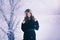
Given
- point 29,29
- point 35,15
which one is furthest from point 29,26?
point 35,15

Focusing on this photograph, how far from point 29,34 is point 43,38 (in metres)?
0.35

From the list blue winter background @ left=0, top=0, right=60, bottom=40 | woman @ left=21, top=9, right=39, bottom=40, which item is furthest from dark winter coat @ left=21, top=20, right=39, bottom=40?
blue winter background @ left=0, top=0, right=60, bottom=40

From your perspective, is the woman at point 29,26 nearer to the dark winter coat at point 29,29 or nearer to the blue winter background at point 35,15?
the dark winter coat at point 29,29

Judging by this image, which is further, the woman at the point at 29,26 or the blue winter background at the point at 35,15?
the blue winter background at the point at 35,15

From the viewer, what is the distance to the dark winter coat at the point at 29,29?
6.11 feet

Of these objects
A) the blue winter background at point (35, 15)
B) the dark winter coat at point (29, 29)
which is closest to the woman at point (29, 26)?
the dark winter coat at point (29, 29)

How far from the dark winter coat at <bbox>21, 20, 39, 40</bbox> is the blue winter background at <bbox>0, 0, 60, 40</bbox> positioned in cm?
19

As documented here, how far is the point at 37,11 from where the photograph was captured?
209cm

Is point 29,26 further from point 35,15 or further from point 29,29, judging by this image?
point 35,15

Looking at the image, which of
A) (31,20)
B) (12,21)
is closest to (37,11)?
(31,20)

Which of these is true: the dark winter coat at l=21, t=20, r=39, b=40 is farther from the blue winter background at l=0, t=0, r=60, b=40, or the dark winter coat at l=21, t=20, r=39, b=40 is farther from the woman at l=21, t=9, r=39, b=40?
the blue winter background at l=0, t=0, r=60, b=40

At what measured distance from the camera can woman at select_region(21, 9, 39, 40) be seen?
1865 mm

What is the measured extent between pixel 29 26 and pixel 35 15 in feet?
0.87

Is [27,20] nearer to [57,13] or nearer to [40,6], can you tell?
[40,6]
